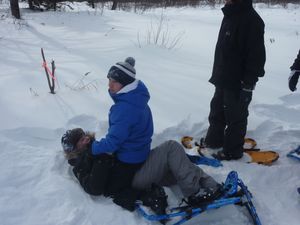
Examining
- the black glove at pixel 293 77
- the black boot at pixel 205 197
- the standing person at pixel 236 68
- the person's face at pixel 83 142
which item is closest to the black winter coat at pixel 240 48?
the standing person at pixel 236 68

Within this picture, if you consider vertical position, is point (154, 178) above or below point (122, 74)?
below

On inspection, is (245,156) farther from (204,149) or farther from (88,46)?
(88,46)

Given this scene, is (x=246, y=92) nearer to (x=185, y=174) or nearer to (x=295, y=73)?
(x=295, y=73)

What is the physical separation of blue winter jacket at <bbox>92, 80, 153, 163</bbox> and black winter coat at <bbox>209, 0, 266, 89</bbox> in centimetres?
102

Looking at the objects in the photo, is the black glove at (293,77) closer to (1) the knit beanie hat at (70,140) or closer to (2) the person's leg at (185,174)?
(2) the person's leg at (185,174)

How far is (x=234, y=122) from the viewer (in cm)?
409

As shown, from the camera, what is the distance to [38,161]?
379 cm

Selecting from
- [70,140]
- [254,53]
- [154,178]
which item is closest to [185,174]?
[154,178]

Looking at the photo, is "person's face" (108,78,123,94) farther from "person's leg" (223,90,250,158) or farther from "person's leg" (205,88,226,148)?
"person's leg" (205,88,226,148)

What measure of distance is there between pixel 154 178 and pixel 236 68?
1.40 meters

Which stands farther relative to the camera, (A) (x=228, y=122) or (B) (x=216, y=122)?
(B) (x=216, y=122)

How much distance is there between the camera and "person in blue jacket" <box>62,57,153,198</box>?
10.6 feet

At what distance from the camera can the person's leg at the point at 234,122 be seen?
3.96 m

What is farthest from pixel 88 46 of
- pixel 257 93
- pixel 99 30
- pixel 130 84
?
pixel 130 84
